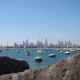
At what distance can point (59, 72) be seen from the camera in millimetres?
11664

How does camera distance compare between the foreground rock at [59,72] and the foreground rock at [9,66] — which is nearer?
the foreground rock at [59,72]

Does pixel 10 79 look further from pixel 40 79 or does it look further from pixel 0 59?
pixel 0 59

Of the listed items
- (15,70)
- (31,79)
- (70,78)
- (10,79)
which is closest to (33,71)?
(31,79)

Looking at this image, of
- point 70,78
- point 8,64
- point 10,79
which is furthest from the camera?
point 8,64

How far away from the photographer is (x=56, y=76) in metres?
11.7

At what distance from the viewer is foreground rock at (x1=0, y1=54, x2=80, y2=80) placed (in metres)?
11.4

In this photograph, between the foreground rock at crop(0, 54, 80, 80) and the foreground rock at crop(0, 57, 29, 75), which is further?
the foreground rock at crop(0, 57, 29, 75)

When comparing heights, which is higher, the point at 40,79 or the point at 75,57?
the point at 75,57

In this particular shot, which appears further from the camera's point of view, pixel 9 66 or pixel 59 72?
pixel 9 66

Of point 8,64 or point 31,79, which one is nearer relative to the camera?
point 31,79

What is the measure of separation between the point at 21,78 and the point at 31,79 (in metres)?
0.52

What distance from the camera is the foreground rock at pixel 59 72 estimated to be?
11.4 m

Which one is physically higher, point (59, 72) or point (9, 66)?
point (59, 72)

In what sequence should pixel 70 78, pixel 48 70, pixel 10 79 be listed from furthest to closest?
pixel 10 79
pixel 48 70
pixel 70 78
